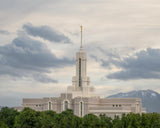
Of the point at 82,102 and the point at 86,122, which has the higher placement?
the point at 82,102

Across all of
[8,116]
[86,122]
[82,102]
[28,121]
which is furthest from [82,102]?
[86,122]

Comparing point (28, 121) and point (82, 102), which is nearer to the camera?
point (28, 121)

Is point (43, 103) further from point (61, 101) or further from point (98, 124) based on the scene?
point (98, 124)

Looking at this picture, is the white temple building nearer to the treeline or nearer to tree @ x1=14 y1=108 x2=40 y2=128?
the treeline

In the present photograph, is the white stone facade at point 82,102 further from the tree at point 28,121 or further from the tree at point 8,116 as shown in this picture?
the tree at point 28,121

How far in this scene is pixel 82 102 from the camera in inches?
6998

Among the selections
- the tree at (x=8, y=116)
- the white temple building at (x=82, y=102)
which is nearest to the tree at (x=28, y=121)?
the tree at (x=8, y=116)

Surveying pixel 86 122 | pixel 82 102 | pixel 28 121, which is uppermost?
pixel 82 102

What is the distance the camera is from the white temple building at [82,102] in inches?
6914

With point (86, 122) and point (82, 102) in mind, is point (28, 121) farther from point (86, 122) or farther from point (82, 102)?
point (82, 102)

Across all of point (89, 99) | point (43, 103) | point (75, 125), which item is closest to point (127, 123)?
point (75, 125)

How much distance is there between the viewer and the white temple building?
175625mm

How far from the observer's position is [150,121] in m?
107

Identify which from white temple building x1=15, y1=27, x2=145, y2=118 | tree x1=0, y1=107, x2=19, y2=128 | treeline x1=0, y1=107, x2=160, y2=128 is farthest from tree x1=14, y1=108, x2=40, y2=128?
white temple building x1=15, y1=27, x2=145, y2=118
